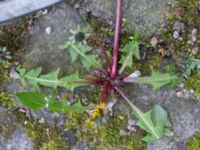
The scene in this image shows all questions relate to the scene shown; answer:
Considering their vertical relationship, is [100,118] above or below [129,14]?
below

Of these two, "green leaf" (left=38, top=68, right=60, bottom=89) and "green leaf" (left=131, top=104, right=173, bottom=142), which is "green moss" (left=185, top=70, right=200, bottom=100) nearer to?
"green leaf" (left=131, top=104, right=173, bottom=142)

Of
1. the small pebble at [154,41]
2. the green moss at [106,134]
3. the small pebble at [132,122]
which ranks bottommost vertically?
the green moss at [106,134]

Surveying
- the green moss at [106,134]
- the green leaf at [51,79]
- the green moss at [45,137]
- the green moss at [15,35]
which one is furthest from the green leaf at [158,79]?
the green moss at [15,35]

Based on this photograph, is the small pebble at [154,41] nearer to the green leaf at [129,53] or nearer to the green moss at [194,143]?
the green leaf at [129,53]

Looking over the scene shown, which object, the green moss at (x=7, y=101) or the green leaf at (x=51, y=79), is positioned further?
the green moss at (x=7, y=101)

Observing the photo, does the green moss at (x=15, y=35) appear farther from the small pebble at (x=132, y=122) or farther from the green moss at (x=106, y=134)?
the small pebble at (x=132, y=122)

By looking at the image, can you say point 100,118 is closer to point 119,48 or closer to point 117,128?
point 117,128

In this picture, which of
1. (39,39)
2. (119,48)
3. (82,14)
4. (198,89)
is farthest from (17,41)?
(198,89)

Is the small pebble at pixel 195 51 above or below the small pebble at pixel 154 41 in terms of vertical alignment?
below
